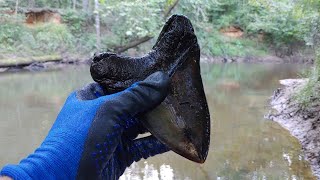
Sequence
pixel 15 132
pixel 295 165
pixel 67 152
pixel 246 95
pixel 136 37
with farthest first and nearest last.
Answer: pixel 136 37 → pixel 246 95 → pixel 15 132 → pixel 295 165 → pixel 67 152

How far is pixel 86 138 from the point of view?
1041 mm

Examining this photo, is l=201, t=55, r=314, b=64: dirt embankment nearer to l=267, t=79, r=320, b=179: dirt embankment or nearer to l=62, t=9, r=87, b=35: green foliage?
l=62, t=9, r=87, b=35: green foliage

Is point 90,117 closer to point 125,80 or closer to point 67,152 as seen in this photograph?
point 67,152

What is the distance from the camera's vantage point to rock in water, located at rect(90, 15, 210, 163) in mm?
1330

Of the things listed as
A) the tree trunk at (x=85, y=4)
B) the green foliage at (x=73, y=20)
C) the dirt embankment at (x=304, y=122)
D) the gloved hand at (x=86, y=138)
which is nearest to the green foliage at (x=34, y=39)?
the green foliage at (x=73, y=20)

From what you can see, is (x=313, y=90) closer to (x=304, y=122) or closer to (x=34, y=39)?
(x=304, y=122)

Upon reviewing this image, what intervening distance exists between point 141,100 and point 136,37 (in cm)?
2246

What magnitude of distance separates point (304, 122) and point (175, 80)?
663 cm

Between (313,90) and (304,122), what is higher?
(313,90)

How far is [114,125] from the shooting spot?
3.47ft

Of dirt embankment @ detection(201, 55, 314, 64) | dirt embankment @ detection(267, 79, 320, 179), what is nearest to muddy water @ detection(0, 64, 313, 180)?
dirt embankment @ detection(267, 79, 320, 179)

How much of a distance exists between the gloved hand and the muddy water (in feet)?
13.3

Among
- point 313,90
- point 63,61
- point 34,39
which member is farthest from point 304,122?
point 34,39

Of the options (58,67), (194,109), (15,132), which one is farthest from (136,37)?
(194,109)
